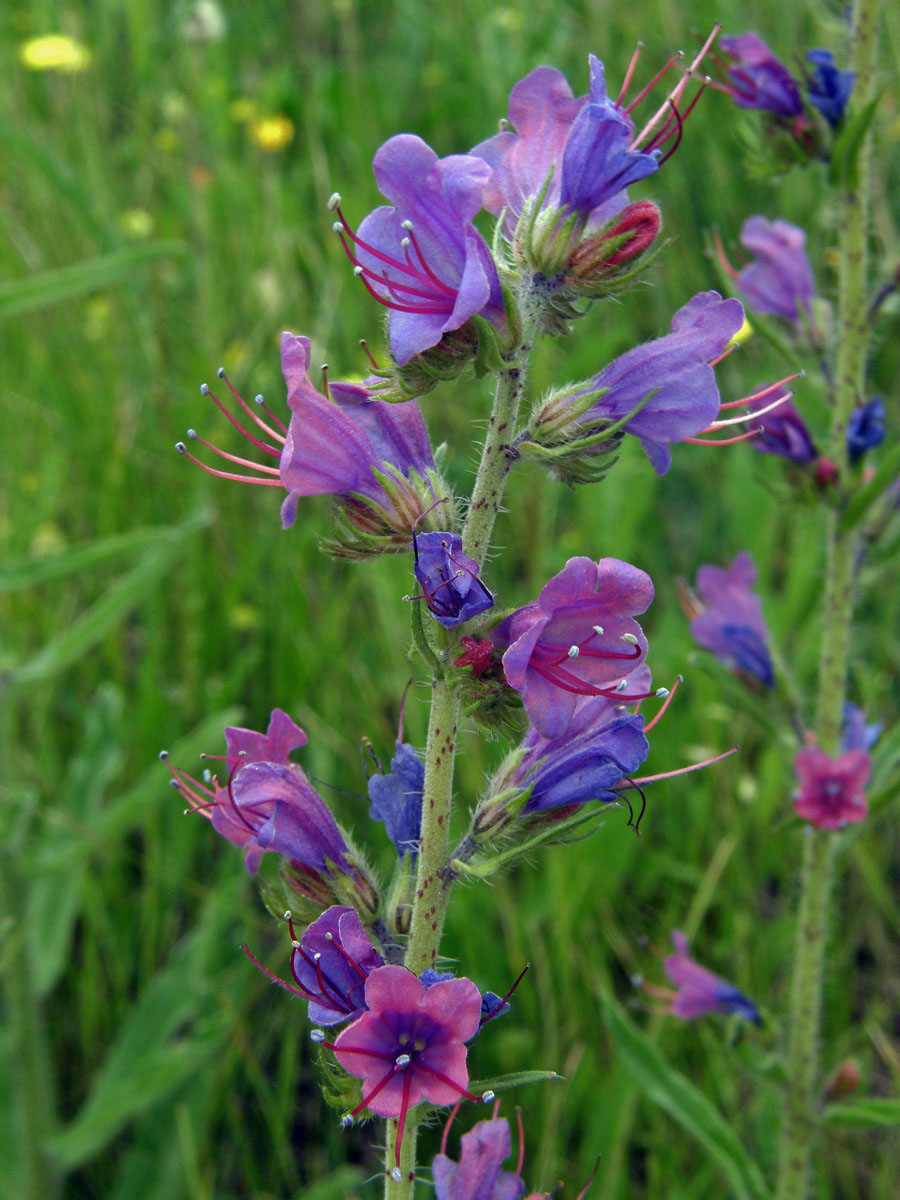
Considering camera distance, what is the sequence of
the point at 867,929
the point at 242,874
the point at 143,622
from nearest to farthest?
the point at 242,874 < the point at 867,929 < the point at 143,622

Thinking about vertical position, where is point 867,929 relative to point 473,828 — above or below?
below

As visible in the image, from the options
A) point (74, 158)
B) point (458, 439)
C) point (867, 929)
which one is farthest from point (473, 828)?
point (74, 158)

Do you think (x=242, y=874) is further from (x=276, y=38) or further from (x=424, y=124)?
(x=276, y=38)

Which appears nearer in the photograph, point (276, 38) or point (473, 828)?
point (473, 828)

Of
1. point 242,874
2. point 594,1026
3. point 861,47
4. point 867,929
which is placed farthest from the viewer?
point 867,929

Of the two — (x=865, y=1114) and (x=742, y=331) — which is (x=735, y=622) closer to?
(x=742, y=331)

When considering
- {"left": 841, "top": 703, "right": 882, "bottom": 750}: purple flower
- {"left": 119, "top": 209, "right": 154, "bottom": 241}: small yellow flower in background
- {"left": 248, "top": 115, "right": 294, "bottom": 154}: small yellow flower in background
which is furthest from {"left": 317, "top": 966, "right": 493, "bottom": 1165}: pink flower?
{"left": 248, "top": 115, "right": 294, "bottom": 154}: small yellow flower in background

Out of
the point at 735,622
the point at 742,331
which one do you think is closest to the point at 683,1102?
the point at 735,622

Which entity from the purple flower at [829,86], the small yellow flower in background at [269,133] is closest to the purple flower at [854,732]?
the purple flower at [829,86]

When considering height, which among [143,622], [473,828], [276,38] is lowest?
[473,828]
